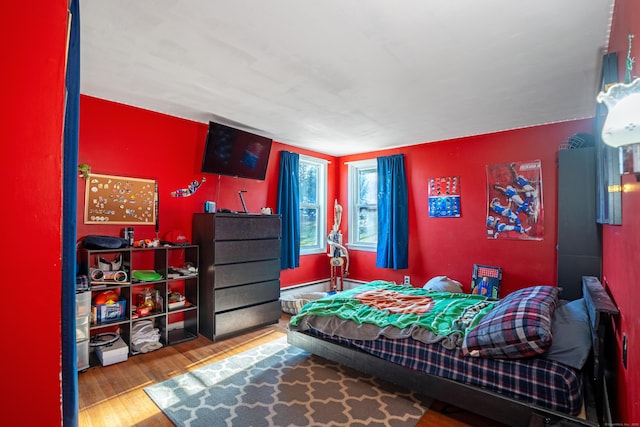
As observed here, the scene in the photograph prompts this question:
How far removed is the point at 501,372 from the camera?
1.90 metres

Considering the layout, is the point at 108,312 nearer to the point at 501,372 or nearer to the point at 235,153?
the point at 235,153

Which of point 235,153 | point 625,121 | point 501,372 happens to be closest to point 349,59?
point 625,121

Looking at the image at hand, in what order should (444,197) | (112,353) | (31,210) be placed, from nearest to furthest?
(31,210) < (112,353) < (444,197)

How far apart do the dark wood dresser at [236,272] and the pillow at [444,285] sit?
2.00m

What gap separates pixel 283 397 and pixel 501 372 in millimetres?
1465

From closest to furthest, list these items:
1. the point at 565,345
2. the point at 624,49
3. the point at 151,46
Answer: the point at 624,49 → the point at 565,345 → the point at 151,46

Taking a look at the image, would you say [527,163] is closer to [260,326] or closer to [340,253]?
[340,253]

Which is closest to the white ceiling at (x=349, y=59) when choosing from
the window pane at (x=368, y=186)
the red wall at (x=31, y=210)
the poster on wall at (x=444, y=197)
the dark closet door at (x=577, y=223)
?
the dark closet door at (x=577, y=223)

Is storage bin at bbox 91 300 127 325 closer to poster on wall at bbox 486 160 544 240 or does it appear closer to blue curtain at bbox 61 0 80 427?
blue curtain at bbox 61 0 80 427

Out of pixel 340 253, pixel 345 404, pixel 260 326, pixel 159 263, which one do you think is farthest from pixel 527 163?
pixel 159 263

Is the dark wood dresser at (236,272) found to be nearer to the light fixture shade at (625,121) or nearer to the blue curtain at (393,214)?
the blue curtain at (393,214)

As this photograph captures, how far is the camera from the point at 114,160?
3109mm

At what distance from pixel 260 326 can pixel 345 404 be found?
1.80 m

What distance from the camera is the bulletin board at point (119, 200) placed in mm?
2973
